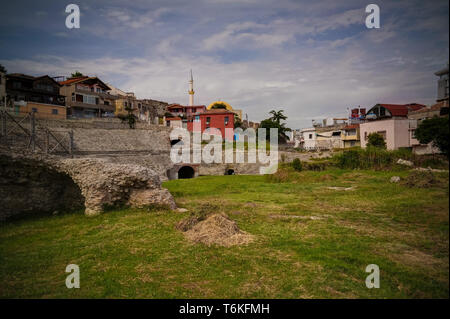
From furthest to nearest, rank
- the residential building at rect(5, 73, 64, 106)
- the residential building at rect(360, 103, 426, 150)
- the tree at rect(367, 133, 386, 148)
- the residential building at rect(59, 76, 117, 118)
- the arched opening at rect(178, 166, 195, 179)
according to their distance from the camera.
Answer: the residential building at rect(59, 76, 117, 118), the residential building at rect(5, 73, 64, 106), the arched opening at rect(178, 166, 195, 179), the tree at rect(367, 133, 386, 148), the residential building at rect(360, 103, 426, 150)

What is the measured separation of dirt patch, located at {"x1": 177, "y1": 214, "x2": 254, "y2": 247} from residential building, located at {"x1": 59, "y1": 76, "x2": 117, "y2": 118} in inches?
2199

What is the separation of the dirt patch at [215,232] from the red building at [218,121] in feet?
166

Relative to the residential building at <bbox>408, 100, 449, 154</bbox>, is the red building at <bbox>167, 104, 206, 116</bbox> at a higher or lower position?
higher

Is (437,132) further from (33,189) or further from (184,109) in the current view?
(184,109)

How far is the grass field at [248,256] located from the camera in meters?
5.04

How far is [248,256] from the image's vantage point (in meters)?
6.96

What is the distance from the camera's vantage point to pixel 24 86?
4828 cm

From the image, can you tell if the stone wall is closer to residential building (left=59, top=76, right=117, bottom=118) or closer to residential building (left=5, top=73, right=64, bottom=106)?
residential building (left=5, top=73, right=64, bottom=106)

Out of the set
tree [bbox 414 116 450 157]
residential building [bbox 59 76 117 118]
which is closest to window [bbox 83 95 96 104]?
residential building [bbox 59 76 117 118]

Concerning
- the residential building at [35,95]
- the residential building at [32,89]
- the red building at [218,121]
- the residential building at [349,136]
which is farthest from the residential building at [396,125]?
the residential building at [32,89]

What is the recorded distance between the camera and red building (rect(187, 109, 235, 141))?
5950 centimetres

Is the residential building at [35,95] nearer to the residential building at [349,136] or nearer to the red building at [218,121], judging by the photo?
the red building at [218,121]

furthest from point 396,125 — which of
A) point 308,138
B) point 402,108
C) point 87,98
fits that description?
point 87,98
